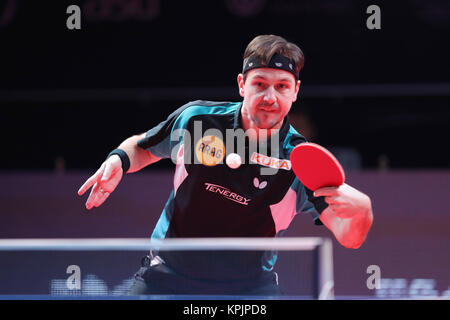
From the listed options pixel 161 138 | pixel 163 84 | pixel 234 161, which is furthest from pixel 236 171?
pixel 163 84

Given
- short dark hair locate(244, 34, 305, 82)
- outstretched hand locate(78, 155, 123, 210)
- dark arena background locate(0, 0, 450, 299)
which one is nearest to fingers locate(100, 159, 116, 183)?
outstretched hand locate(78, 155, 123, 210)

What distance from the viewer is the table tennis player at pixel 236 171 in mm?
2215

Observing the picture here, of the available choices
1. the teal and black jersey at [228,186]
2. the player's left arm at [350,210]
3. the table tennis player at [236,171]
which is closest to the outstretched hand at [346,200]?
the player's left arm at [350,210]

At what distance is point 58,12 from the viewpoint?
5340 mm

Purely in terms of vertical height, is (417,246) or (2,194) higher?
(2,194)

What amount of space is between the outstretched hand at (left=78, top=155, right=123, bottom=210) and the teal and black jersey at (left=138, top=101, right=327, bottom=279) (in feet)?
1.05

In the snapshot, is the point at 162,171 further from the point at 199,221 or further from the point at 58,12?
the point at 199,221

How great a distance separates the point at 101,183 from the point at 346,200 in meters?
0.90

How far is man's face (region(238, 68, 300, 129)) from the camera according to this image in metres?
2.33

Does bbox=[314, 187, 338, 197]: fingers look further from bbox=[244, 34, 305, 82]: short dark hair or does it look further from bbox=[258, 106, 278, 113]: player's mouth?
bbox=[244, 34, 305, 82]: short dark hair

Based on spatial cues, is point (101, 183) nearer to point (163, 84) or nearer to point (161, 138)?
point (161, 138)

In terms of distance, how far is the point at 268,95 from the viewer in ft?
7.60
